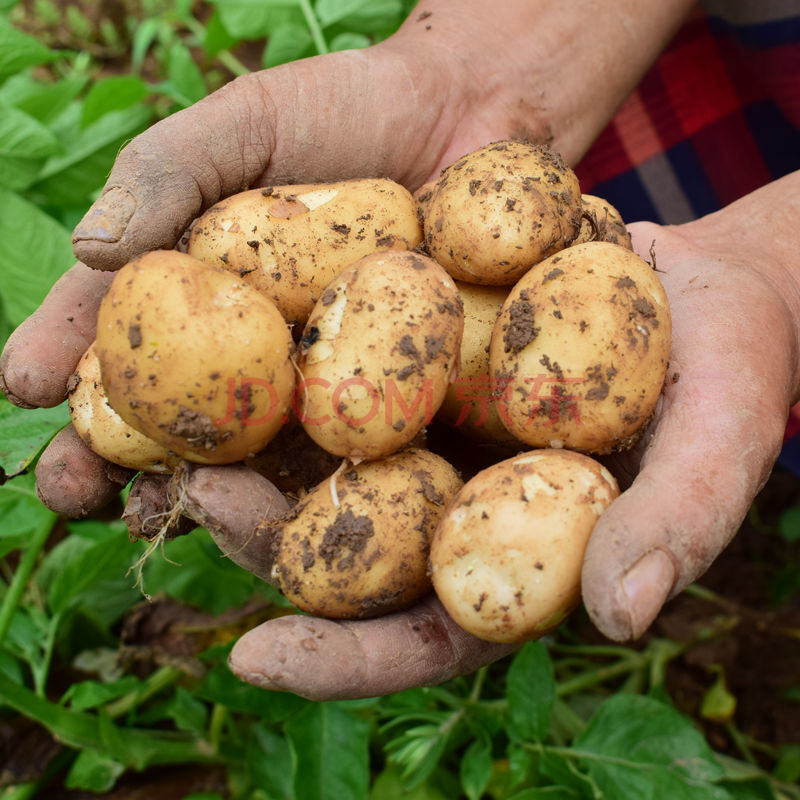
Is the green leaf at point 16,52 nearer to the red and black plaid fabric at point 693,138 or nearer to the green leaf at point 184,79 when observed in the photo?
the green leaf at point 184,79

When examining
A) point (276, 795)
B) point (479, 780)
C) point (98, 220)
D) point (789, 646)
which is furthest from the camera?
point (789, 646)

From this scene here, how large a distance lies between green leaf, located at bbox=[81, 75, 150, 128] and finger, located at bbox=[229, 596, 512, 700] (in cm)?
198

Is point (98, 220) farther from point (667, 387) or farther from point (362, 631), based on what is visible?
point (667, 387)

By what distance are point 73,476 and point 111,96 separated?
1.54 meters

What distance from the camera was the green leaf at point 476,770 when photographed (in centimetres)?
183

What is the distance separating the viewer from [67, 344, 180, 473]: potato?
158 cm

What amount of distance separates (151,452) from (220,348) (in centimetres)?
33

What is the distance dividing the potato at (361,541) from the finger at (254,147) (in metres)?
0.65

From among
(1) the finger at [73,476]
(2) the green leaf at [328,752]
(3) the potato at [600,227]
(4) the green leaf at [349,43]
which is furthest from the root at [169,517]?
(4) the green leaf at [349,43]

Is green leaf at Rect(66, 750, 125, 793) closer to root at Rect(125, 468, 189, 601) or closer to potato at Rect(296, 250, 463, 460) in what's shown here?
root at Rect(125, 468, 189, 601)

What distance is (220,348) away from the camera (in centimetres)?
141

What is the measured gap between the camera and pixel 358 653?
4.54 feet

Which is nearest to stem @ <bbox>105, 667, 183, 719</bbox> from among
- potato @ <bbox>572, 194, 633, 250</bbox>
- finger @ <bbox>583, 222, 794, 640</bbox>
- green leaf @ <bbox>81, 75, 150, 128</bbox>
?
finger @ <bbox>583, 222, 794, 640</bbox>

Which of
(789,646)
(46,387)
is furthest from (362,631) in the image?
(789,646)
